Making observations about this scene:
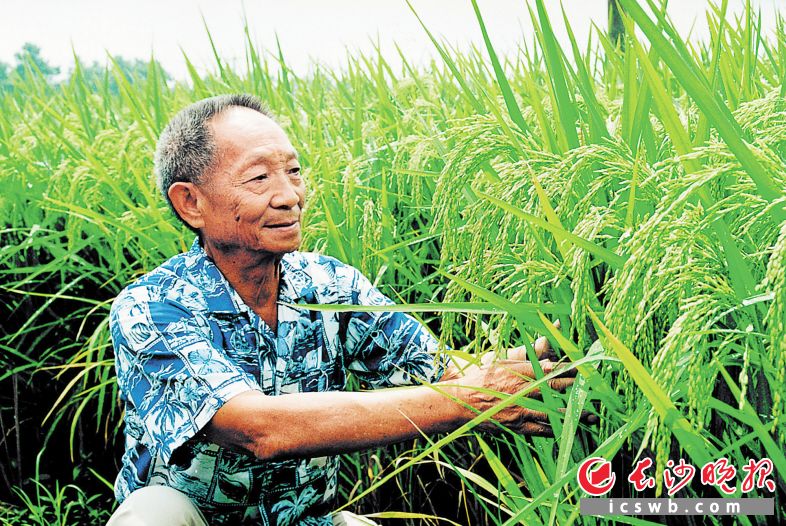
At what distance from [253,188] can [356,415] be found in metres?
0.61

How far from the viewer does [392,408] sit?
1.67 metres

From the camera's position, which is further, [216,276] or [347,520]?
[347,520]

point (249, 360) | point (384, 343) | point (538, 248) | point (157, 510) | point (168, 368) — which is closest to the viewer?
point (538, 248)

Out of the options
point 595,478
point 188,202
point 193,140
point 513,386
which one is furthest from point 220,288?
point 595,478

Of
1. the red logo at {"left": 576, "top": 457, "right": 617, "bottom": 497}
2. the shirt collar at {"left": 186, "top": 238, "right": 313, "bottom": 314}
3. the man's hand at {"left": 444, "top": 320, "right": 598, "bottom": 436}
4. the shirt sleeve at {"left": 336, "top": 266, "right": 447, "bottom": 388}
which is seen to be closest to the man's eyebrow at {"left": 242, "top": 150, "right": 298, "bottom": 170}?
the shirt collar at {"left": 186, "top": 238, "right": 313, "bottom": 314}

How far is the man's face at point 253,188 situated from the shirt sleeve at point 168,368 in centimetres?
23

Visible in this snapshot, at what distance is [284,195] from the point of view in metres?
1.98

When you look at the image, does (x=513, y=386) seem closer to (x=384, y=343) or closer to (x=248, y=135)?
(x=384, y=343)

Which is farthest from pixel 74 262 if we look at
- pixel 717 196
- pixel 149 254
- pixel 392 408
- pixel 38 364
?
pixel 717 196

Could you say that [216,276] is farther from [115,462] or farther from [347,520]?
[115,462]

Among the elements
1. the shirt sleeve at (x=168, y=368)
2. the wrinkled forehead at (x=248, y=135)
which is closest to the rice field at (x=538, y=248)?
the wrinkled forehead at (x=248, y=135)

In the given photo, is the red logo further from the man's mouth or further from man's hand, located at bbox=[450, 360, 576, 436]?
the man's mouth

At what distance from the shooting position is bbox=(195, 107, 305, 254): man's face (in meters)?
1.98

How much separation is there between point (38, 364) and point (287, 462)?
186cm
